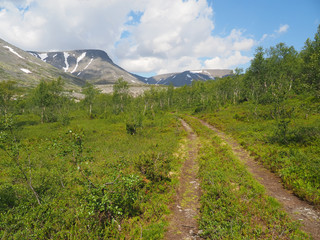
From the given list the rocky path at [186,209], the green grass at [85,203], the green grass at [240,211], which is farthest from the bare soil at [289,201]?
the green grass at [85,203]

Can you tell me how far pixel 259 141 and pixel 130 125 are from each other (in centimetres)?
2127

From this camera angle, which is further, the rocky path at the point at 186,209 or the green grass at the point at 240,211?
A: the rocky path at the point at 186,209

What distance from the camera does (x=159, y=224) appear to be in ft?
20.9

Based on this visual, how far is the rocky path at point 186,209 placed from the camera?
19.9 feet

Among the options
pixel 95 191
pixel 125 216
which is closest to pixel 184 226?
pixel 125 216

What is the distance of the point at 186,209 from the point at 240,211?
2550 mm

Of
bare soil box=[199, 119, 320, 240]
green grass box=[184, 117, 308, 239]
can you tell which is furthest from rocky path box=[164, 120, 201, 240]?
bare soil box=[199, 119, 320, 240]

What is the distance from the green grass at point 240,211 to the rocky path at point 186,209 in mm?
415

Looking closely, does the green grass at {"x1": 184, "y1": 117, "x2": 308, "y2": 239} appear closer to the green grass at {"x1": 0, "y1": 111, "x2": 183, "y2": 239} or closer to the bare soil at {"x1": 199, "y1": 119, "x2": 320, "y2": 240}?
the bare soil at {"x1": 199, "y1": 119, "x2": 320, "y2": 240}

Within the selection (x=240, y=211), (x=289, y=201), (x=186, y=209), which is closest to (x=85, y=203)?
(x=186, y=209)

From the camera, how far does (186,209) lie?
7.59 m

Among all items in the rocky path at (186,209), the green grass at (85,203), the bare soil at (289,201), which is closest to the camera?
the green grass at (85,203)

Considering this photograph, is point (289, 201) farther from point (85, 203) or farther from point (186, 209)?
point (85, 203)

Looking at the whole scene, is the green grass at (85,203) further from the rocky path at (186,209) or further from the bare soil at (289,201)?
the bare soil at (289,201)
